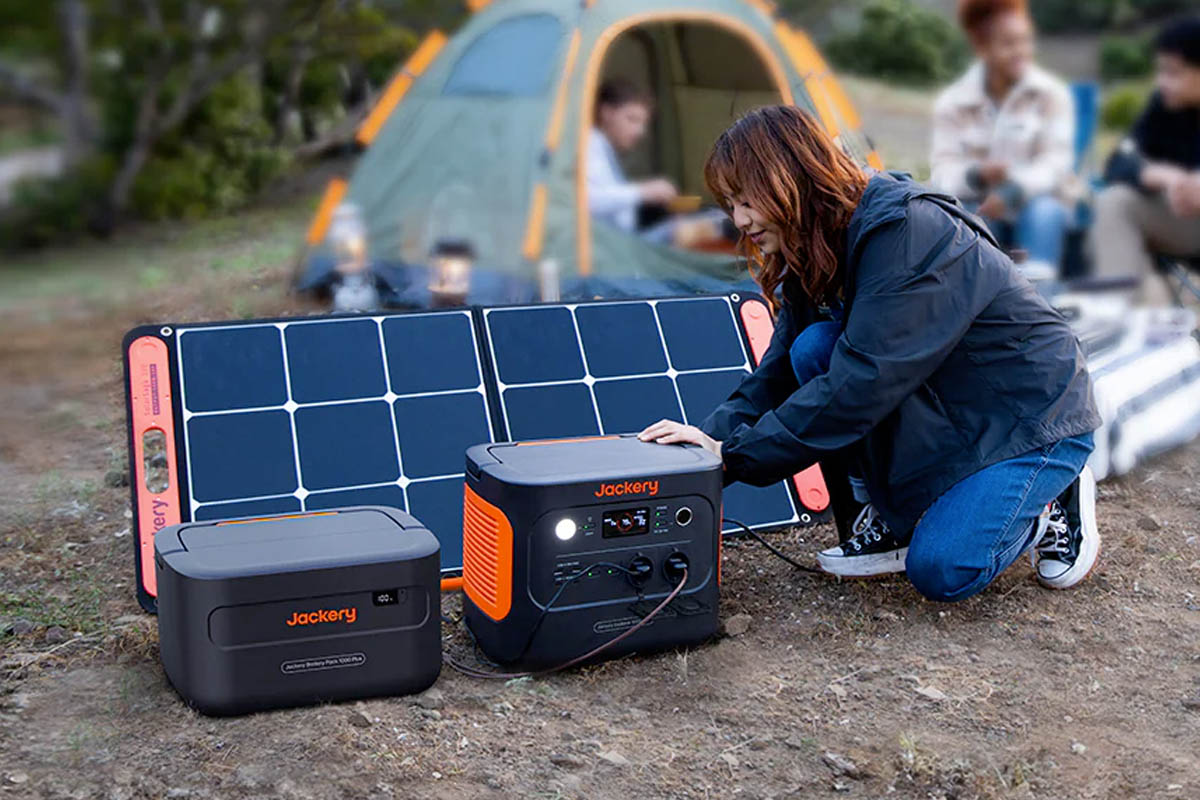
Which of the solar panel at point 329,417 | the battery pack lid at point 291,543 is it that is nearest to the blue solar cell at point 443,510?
the solar panel at point 329,417

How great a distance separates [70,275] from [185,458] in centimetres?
625

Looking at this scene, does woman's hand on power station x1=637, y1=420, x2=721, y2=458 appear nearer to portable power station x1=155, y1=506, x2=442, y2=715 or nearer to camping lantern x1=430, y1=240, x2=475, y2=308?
portable power station x1=155, y1=506, x2=442, y2=715

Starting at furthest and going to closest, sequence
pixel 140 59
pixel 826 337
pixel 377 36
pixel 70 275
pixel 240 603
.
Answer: pixel 377 36 < pixel 140 59 < pixel 70 275 < pixel 826 337 < pixel 240 603

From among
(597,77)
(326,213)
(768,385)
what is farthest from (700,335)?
(326,213)

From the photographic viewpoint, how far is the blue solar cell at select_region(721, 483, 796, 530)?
346cm

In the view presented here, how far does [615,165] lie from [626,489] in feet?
11.8

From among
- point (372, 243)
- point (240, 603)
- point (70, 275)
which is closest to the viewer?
point (240, 603)

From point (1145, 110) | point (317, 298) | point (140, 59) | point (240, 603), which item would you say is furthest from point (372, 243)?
point (140, 59)

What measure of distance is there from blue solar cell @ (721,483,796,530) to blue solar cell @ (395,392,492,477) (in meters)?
0.69

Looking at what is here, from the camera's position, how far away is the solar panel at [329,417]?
310 cm

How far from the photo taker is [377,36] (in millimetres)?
11242

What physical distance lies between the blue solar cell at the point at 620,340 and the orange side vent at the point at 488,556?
910 millimetres

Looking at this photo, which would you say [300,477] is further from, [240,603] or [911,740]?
[911,740]

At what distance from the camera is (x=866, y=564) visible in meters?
3.10
